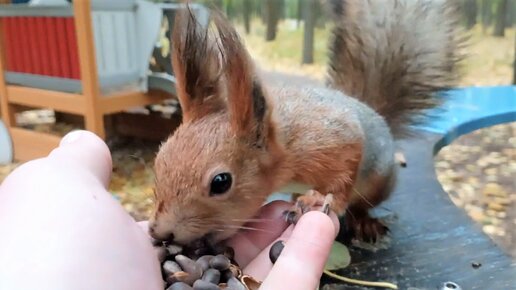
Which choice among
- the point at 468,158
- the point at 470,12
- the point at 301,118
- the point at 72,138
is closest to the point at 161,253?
the point at 72,138

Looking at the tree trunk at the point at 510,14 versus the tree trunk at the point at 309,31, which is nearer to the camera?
the tree trunk at the point at 510,14

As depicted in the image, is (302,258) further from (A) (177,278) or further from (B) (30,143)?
(B) (30,143)

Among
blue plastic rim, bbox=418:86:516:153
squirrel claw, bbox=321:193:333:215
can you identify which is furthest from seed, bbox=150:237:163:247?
blue plastic rim, bbox=418:86:516:153

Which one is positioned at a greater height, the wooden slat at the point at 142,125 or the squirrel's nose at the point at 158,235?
the squirrel's nose at the point at 158,235

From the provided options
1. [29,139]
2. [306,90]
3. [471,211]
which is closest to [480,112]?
[471,211]

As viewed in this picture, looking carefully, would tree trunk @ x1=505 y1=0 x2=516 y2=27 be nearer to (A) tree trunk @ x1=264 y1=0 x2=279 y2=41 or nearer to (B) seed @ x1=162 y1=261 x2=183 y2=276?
(A) tree trunk @ x1=264 y1=0 x2=279 y2=41

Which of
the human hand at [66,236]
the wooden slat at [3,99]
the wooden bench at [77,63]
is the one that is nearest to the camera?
the human hand at [66,236]

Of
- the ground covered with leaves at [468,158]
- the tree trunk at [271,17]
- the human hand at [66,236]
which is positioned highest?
the tree trunk at [271,17]

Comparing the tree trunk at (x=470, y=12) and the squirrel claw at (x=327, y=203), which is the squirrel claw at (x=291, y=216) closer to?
the squirrel claw at (x=327, y=203)

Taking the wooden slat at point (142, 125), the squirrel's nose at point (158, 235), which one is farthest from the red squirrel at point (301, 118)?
the wooden slat at point (142, 125)
